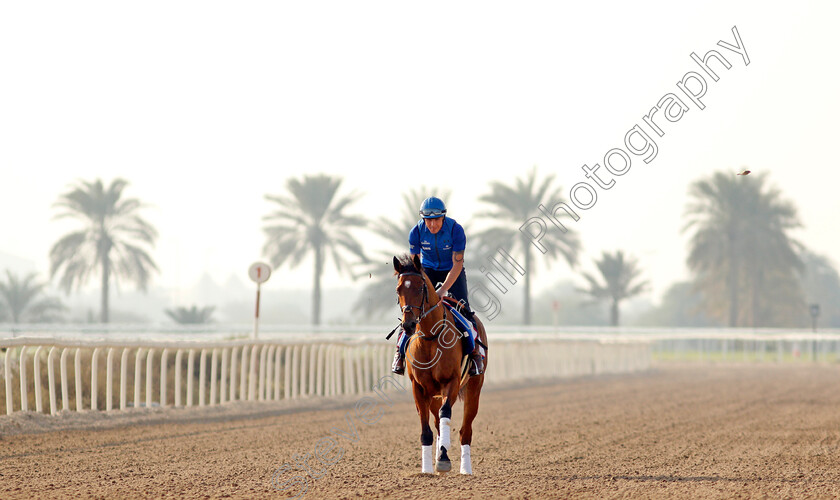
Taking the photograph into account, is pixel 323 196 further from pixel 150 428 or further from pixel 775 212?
pixel 150 428

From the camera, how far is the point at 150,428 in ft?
44.5

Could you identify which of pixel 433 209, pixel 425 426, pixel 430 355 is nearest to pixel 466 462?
pixel 425 426

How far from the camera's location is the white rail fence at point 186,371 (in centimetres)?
1341

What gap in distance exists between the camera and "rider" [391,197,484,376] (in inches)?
355

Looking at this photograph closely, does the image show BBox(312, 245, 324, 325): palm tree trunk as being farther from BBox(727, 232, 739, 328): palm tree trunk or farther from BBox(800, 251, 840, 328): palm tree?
BBox(800, 251, 840, 328): palm tree

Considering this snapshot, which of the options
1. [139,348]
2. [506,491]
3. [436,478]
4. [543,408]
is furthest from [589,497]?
[543,408]

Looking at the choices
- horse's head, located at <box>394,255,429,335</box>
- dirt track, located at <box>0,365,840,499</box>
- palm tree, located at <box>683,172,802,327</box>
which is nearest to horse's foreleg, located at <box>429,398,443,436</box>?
dirt track, located at <box>0,365,840,499</box>

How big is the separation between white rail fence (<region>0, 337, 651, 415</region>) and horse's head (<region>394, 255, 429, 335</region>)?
21.0ft

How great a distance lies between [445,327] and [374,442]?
386 cm

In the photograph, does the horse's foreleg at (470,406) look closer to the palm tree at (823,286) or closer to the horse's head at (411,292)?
the horse's head at (411,292)

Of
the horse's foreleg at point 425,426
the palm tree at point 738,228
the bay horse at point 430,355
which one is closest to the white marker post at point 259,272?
the bay horse at point 430,355

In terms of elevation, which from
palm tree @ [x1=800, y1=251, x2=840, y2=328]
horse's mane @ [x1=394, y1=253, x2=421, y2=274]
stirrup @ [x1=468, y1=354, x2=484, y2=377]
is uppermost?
palm tree @ [x1=800, y1=251, x2=840, y2=328]

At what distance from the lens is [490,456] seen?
10.7m

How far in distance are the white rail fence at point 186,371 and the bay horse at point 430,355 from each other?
20.3ft
